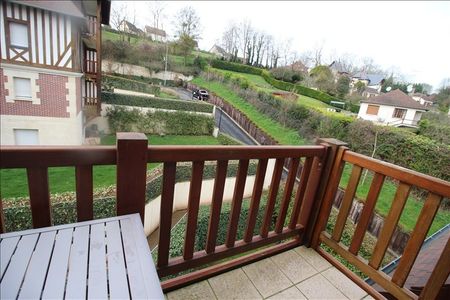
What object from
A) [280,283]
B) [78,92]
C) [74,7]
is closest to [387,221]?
[280,283]

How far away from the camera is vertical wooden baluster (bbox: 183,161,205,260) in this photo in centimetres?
120

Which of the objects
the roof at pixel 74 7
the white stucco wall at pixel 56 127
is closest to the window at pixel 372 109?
the roof at pixel 74 7

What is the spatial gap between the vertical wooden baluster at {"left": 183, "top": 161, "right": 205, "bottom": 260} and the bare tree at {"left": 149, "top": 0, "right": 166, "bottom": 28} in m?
1.12

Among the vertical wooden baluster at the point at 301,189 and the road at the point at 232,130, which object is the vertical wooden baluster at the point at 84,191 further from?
the road at the point at 232,130

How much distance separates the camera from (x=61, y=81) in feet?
22.9

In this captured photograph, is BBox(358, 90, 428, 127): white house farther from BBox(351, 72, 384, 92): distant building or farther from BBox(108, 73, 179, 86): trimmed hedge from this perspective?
BBox(108, 73, 179, 86): trimmed hedge

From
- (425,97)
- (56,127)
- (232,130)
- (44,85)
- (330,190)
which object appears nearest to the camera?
(330,190)

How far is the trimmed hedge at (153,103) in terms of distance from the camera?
448 inches

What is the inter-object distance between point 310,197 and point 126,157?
1.43 m

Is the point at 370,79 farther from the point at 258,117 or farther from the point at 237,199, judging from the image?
the point at 258,117

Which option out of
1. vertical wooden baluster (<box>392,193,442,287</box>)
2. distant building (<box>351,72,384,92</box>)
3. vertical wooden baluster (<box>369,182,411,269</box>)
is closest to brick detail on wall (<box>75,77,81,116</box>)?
distant building (<box>351,72,384,92</box>)

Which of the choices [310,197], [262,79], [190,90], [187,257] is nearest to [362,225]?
[310,197]

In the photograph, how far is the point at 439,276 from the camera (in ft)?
3.83

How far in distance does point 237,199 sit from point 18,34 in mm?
3903
